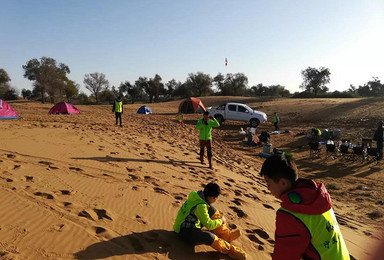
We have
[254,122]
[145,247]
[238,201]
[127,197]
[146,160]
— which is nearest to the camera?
[145,247]

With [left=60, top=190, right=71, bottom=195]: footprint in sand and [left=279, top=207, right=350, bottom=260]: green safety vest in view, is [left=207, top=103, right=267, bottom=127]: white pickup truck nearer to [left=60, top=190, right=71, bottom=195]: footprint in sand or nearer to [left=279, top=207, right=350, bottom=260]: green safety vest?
[left=60, top=190, right=71, bottom=195]: footprint in sand

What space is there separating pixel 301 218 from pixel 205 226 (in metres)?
1.94

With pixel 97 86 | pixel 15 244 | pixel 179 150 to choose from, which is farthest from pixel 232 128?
pixel 97 86

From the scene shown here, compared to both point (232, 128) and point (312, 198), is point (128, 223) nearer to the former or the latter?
point (312, 198)

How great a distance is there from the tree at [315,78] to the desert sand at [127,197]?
51376 mm

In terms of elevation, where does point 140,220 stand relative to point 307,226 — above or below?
below

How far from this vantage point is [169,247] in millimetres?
3309

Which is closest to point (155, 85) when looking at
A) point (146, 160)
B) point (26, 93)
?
point (26, 93)

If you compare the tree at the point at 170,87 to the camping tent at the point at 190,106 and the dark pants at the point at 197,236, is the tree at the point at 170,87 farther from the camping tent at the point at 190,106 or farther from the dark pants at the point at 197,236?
the dark pants at the point at 197,236

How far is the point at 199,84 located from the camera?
65.8m

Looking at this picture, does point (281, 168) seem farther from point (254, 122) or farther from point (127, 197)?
point (254, 122)

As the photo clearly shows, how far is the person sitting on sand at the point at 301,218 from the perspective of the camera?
5.25 ft

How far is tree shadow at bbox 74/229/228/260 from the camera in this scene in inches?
117

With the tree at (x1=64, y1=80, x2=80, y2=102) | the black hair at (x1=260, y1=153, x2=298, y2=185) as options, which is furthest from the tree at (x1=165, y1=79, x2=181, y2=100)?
the black hair at (x1=260, y1=153, x2=298, y2=185)
